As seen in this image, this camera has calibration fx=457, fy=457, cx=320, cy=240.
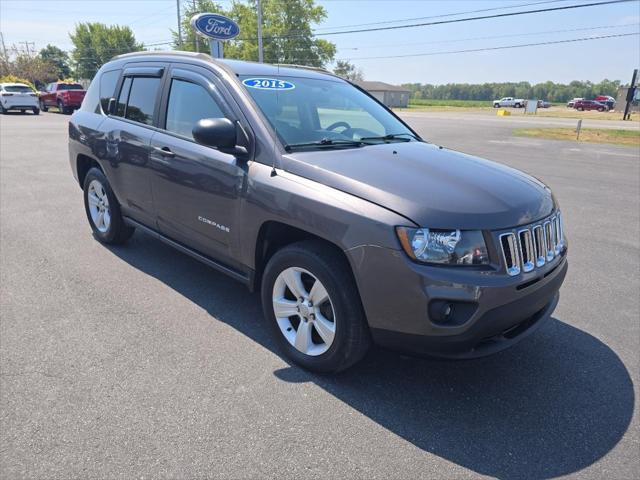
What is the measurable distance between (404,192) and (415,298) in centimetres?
57

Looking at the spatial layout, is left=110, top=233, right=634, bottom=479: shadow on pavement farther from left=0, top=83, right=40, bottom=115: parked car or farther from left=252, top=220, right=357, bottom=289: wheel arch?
left=0, top=83, right=40, bottom=115: parked car

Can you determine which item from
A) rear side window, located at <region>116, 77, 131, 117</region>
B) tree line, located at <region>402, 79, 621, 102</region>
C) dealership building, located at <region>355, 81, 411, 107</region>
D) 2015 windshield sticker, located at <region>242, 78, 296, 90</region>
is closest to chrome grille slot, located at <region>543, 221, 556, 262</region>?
2015 windshield sticker, located at <region>242, 78, 296, 90</region>

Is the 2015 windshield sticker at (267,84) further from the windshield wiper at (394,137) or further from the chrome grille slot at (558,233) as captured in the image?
the chrome grille slot at (558,233)

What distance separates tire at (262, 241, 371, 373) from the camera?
100 inches

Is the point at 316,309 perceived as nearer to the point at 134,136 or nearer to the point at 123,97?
the point at 134,136

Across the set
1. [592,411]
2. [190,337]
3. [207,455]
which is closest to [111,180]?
[190,337]

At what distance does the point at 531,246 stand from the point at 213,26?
36.5 feet

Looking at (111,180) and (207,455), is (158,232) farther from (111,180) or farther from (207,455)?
(207,455)

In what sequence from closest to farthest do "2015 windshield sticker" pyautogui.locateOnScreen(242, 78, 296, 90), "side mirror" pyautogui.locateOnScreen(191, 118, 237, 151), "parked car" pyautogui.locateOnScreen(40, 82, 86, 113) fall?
1. "side mirror" pyautogui.locateOnScreen(191, 118, 237, 151)
2. "2015 windshield sticker" pyautogui.locateOnScreen(242, 78, 296, 90)
3. "parked car" pyautogui.locateOnScreen(40, 82, 86, 113)

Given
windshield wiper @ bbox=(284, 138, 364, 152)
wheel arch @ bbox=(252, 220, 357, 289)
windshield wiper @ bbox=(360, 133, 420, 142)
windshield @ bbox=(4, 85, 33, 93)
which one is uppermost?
windshield @ bbox=(4, 85, 33, 93)

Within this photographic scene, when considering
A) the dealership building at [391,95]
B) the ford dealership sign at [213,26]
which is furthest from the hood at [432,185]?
the dealership building at [391,95]

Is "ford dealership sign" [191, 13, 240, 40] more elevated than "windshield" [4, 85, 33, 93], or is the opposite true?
"ford dealership sign" [191, 13, 240, 40]

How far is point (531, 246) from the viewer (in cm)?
249

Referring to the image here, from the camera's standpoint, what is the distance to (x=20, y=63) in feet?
187
